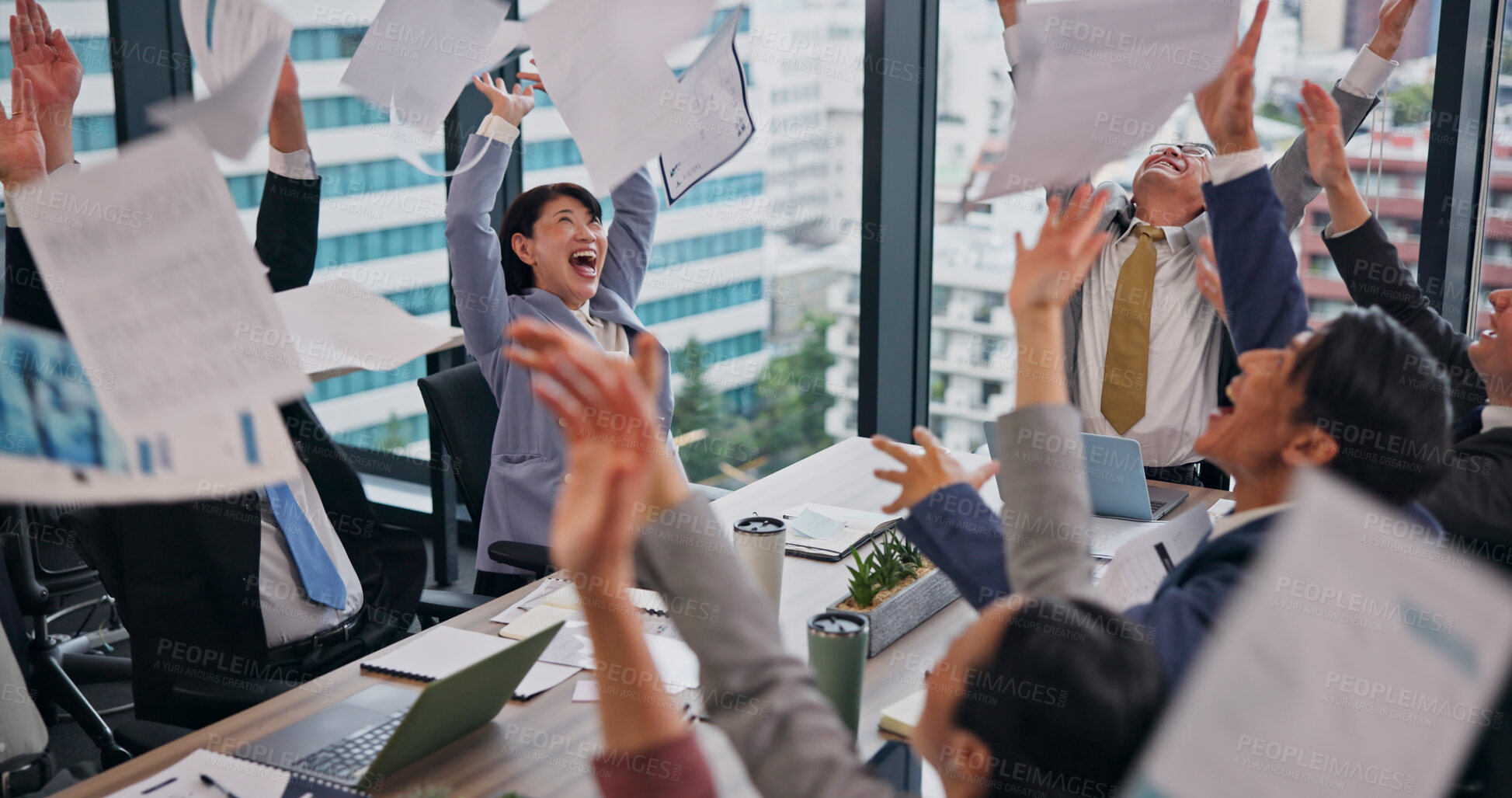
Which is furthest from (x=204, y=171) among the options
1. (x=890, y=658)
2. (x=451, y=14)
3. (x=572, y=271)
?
(x=572, y=271)

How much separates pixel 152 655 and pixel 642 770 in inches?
51.8

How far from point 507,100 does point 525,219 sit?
12.1 inches

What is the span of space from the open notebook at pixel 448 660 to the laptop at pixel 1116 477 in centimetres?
97

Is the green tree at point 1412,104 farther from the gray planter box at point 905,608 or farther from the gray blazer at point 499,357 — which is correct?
the gray blazer at point 499,357

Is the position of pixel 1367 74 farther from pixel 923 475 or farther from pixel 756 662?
pixel 756 662

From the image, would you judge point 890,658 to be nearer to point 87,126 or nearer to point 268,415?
point 268,415

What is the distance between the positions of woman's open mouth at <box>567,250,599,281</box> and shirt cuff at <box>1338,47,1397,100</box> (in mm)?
1651

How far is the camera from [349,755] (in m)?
1.36

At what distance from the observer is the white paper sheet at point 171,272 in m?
0.97

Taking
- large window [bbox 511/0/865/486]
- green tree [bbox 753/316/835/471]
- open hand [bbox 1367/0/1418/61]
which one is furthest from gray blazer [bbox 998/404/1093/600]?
green tree [bbox 753/316/835/471]

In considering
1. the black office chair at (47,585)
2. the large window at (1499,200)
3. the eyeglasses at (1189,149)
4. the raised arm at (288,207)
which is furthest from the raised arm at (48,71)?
the large window at (1499,200)

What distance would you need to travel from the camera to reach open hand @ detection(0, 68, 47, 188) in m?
1.57

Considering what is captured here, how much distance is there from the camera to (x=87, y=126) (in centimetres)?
416

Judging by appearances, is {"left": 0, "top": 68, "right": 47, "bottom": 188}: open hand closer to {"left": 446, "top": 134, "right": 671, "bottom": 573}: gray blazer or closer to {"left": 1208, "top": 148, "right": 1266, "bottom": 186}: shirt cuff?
{"left": 446, "top": 134, "right": 671, "bottom": 573}: gray blazer
